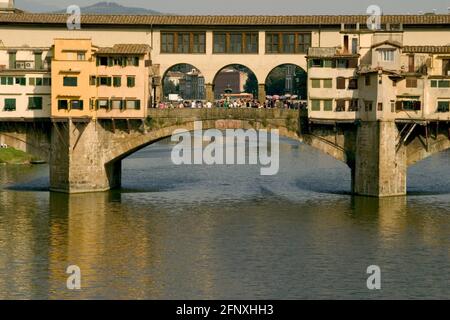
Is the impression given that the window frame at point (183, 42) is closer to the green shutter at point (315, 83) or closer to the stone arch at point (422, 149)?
the green shutter at point (315, 83)

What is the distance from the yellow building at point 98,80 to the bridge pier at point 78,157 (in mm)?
1408

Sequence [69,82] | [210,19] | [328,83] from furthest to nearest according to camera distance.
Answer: [210,19]
[69,82]
[328,83]

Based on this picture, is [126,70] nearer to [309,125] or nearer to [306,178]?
[309,125]

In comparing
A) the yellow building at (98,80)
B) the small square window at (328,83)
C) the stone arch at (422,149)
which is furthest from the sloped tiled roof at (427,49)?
the yellow building at (98,80)

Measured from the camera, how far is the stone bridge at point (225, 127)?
107 m

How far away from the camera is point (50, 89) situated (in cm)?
11312

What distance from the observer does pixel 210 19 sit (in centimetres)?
11769

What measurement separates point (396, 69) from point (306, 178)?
2462 centimetres

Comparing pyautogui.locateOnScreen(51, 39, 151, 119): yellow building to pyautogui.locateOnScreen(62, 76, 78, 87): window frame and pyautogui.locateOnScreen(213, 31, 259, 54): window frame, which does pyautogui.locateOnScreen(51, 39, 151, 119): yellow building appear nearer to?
pyautogui.locateOnScreen(62, 76, 78, 87): window frame

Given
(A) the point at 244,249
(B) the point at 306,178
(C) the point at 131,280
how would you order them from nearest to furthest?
(C) the point at 131,280
(A) the point at 244,249
(B) the point at 306,178

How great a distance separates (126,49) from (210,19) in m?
10.8

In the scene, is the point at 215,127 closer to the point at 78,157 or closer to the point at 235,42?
the point at 235,42

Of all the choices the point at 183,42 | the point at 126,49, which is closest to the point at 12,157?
the point at 183,42

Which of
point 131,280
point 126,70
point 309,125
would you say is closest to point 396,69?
point 309,125
